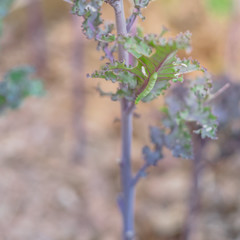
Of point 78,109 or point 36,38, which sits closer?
point 78,109

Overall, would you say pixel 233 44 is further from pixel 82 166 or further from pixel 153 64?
pixel 153 64

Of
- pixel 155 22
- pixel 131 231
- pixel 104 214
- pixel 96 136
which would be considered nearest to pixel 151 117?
pixel 96 136

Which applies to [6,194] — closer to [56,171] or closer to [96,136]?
[56,171]

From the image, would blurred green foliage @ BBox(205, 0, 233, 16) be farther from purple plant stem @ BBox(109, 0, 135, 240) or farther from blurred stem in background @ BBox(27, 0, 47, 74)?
purple plant stem @ BBox(109, 0, 135, 240)

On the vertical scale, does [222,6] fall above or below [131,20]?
above

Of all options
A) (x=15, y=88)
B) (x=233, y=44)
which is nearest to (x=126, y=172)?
(x=15, y=88)

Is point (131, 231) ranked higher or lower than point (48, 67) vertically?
lower

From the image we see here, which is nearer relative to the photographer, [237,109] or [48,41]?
[237,109]
